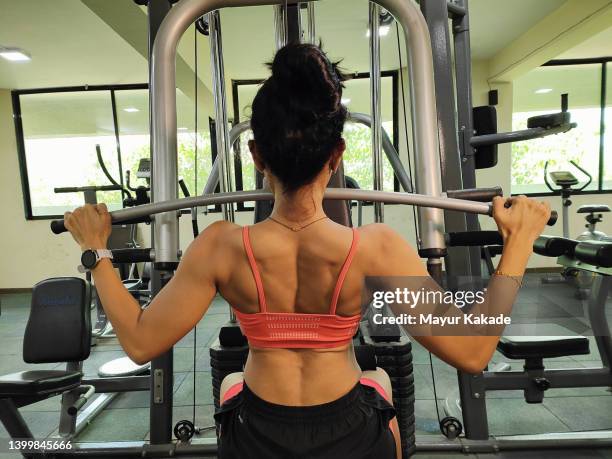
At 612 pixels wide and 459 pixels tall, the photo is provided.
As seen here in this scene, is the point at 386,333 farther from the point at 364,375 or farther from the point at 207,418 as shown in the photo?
the point at 207,418

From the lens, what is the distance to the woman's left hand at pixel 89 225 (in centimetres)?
81

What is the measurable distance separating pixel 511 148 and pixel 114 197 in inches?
205

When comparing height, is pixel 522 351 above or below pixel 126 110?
below

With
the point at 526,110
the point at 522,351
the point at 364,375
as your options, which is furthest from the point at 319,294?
the point at 526,110

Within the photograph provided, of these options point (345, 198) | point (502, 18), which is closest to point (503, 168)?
point (502, 18)

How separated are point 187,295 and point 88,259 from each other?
0.22 m

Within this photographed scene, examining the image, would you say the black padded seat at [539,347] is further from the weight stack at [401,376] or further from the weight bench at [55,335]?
the weight bench at [55,335]

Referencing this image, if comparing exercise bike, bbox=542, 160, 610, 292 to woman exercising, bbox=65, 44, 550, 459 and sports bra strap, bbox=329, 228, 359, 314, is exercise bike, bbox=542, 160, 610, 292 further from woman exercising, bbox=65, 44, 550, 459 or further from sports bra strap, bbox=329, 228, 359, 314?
sports bra strap, bbox=329, 228, 359, 314

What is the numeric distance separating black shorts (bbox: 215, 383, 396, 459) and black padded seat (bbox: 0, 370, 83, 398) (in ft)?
3.12

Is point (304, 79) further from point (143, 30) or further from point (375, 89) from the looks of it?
point (143, 30)

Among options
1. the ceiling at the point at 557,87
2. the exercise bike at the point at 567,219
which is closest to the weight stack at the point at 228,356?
the exercise bike at the point at 567,219

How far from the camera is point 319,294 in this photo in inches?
28.1

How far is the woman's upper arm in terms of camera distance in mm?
728

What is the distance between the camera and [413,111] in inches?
35.0
